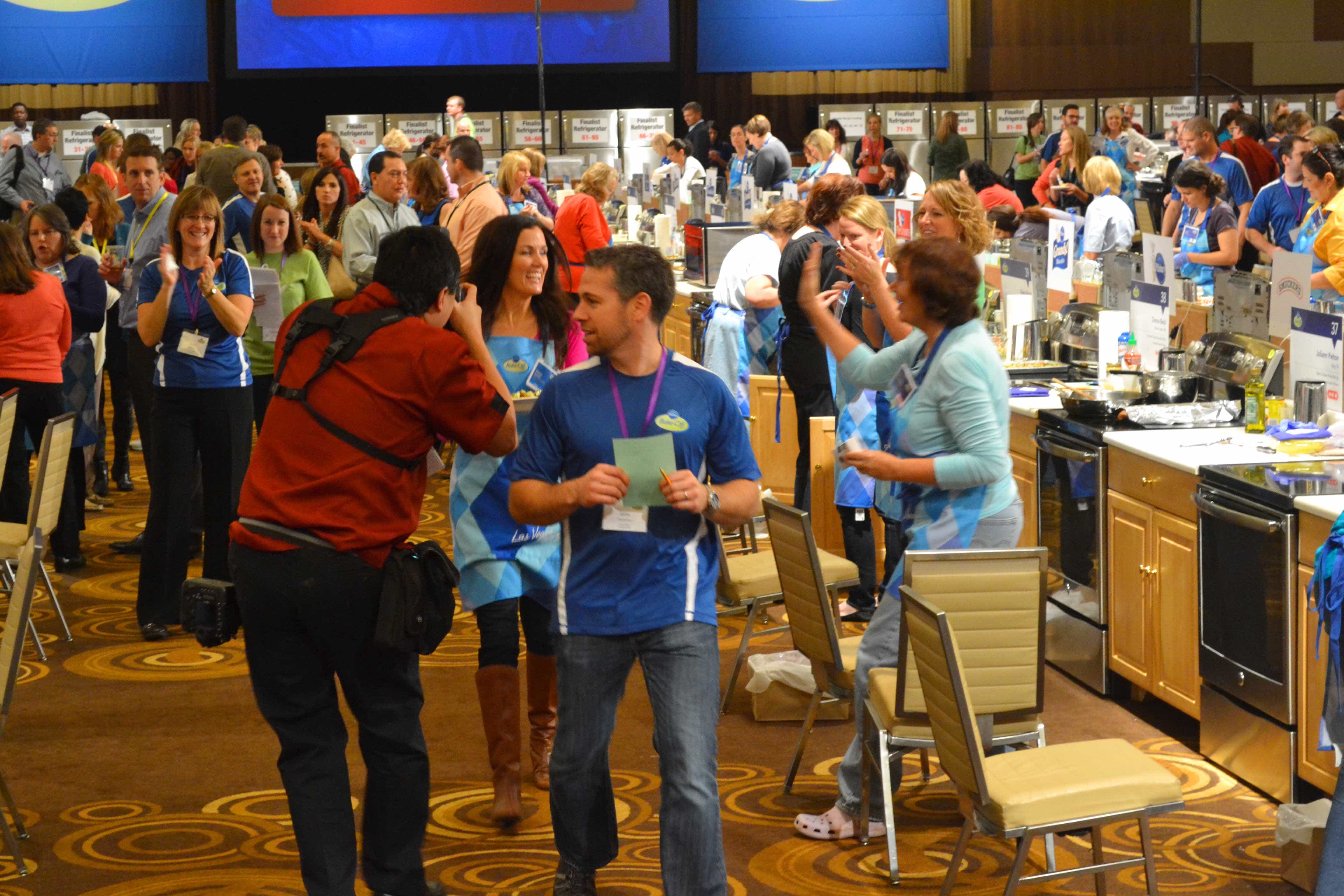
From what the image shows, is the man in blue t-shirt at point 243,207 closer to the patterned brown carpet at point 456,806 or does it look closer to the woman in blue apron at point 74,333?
the woman in blue apron at point 74,333

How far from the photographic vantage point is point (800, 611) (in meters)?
4.05

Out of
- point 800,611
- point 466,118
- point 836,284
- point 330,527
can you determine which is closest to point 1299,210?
point 836,284

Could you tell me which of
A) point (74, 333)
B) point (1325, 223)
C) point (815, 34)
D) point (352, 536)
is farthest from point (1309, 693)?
point (815, 34)

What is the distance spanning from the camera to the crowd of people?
304 cm

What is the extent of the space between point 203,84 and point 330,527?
1792 cm

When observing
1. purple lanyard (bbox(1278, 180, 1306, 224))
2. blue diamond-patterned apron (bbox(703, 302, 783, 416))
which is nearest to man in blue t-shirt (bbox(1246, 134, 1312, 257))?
purple lanyard (bbox(1278, 180, 1306, 224))

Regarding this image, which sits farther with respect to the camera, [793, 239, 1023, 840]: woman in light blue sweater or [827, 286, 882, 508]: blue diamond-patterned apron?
[827, 286, 882, 508]: blue diamond-patterned apron

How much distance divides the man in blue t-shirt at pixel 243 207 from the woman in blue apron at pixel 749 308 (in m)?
2.03

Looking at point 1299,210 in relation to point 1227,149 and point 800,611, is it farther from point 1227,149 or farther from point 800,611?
point 800,611

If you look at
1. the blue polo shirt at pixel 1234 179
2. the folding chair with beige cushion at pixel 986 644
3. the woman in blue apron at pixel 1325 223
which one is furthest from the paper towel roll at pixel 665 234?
the folding chair with beige cushion at pixel 986 644

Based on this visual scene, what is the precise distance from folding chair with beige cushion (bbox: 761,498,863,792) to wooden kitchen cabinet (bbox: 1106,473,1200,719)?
0.99 m

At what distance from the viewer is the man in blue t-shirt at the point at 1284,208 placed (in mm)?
8711

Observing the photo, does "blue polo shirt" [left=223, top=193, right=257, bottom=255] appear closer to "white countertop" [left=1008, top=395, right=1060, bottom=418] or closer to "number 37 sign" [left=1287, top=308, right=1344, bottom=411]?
"white countertop" [left=1008, top=395, right=1060, bottom=418]

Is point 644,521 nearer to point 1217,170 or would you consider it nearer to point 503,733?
point 503,733
